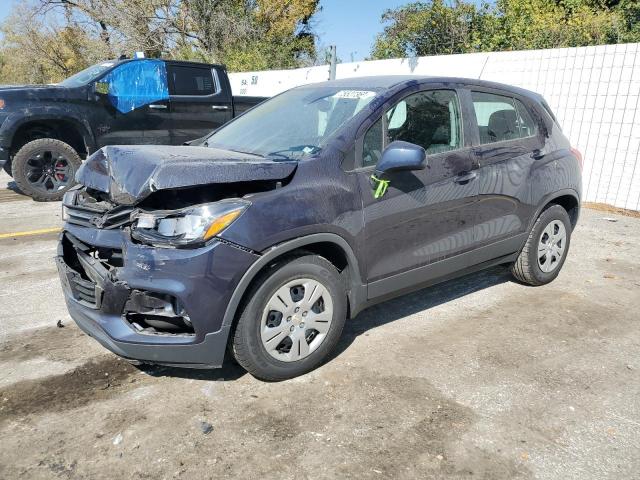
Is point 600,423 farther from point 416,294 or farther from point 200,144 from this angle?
point 200,144

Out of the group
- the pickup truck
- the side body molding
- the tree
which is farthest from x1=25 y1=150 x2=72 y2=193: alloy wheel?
the tree

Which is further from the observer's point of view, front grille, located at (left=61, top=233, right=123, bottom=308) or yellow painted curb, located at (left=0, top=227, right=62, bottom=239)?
yellow painted curb, located at (left=0, top=227, right=62, bottom=239)

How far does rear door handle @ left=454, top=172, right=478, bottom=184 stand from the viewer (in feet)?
12.4

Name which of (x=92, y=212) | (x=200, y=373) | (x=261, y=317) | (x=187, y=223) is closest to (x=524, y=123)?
(x=261, y=317)

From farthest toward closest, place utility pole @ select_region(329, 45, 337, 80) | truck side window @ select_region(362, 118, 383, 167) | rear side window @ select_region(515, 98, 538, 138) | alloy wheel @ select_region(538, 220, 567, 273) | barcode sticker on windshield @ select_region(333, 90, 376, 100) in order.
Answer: utility pole @ select_region(329, 45, 337, 80) → alloy wheel @ select_region(538, 220, 567, 273) → rear side window @ select_region(515, 98, 538, 138) → barcode sticker on windshield @ select_region(333, 90, 376, 100) → truck side window @ select_region(362, 118, 383, 167)

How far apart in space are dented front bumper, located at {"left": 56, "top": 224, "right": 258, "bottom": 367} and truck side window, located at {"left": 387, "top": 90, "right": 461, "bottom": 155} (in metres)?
1.46

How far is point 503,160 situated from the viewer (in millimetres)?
4121

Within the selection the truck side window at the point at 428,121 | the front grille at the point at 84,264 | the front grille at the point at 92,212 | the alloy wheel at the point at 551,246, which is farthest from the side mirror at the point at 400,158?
the alloy wheel at the point at 551,246

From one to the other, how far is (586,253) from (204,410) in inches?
188

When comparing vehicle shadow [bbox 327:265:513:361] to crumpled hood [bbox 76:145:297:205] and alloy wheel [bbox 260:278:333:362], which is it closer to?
alloy wheel [bbox 260:278:333:362]

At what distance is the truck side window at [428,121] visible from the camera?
359 centimetres

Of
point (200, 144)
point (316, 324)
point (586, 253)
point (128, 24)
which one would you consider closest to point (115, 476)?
point (316, 324)

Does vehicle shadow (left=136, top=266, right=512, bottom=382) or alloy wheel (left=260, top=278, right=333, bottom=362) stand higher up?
alloy wheel (left=260, top=278, right=333, bottom=362)

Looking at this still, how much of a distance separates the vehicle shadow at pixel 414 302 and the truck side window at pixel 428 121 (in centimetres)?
129
